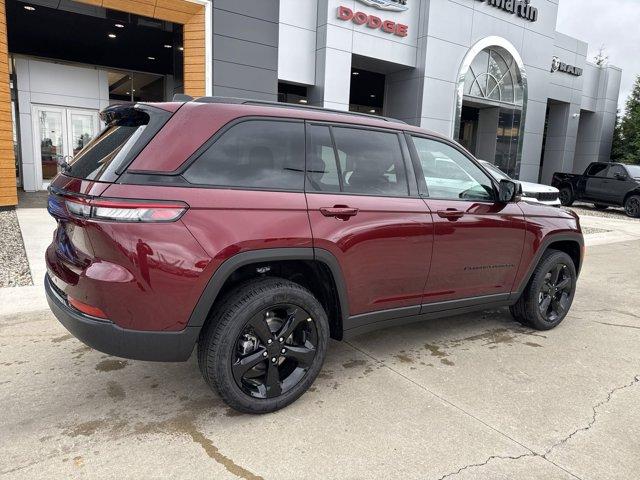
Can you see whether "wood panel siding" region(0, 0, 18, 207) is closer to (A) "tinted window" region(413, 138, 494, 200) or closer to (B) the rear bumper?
(B) the rear bumper

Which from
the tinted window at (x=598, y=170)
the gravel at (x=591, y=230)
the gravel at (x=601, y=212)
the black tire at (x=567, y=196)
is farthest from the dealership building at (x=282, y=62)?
the gravel at (x=591, y=230)

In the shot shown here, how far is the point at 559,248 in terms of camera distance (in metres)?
4.58

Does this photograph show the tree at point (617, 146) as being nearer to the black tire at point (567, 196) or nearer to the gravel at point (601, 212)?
the gravel at point (601, 212)

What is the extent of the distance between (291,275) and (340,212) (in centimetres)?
53

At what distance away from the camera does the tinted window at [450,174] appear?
3.53 metres

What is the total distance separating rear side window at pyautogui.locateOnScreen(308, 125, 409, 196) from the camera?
2979mm

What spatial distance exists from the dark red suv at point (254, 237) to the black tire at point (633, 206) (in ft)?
48.5

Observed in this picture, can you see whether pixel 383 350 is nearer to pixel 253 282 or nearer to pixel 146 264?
pixel 253 282

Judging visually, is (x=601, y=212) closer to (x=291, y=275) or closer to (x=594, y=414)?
(x=594, y=414)

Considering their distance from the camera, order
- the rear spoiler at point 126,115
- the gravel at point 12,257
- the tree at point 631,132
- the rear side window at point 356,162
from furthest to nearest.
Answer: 1. the tree at point 631,132
2. the gravel at point 12,257
3. the rear side window at point 356,162
4. the rear spoiler at point 126,115

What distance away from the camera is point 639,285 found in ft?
21.4

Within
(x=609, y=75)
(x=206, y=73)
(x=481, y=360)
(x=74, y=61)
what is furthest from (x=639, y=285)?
(x=609, y=75)

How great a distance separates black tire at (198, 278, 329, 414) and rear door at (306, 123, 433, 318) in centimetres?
34

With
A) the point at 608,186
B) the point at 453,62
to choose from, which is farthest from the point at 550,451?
the point at 608,186
